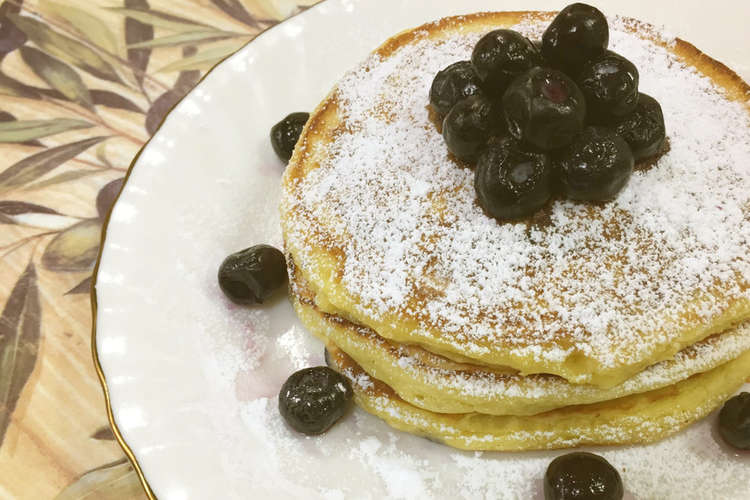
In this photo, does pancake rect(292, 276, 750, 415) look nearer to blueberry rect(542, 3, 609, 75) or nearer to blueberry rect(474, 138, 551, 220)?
blueberry rect(474, 138, 551, 220)

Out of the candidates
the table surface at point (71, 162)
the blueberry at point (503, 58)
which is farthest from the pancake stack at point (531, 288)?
the table surface at point (71, 162)

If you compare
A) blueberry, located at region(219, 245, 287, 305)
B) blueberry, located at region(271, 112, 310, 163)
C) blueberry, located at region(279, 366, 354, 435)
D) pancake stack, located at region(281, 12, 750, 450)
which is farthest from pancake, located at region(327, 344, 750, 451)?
blueberry, located at region(271, 112, 310, 163)

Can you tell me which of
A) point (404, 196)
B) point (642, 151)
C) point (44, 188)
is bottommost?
point (44, 188)

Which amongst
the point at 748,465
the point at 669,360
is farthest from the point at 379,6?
the point at 748,465

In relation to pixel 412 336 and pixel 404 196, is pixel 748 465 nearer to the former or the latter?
pixel 412 336

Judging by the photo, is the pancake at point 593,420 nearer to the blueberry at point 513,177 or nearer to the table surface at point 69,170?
the blueberry at point 513,177
